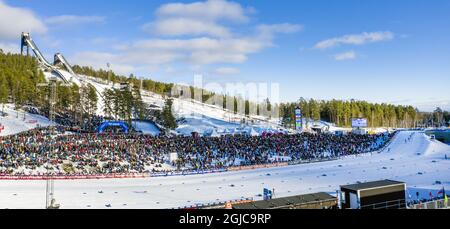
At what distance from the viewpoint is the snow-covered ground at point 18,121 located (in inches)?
2881

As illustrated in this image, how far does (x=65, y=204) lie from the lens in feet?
97.0

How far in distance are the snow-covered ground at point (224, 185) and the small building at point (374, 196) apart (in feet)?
46.7

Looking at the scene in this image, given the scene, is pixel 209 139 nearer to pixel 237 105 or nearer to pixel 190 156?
pixel 190 156

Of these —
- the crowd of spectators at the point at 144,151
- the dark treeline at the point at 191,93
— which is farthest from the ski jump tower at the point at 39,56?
the crowd of spectators at the point at 144,151

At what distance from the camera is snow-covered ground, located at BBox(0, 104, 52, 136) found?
73.2 meters

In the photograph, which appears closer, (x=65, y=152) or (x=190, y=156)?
(x=65, y=152)

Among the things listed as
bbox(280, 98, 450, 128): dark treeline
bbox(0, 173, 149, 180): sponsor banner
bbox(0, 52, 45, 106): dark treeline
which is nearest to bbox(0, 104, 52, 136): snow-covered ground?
bbox(0, 52, 45, 106): dark treeline

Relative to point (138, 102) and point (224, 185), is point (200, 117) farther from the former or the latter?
point (224, 185)

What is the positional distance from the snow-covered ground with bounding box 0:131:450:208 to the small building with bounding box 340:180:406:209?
14220 millimetres

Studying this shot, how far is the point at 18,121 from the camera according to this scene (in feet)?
259

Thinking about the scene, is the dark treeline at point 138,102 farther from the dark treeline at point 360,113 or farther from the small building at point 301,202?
the small building at point 301,202
